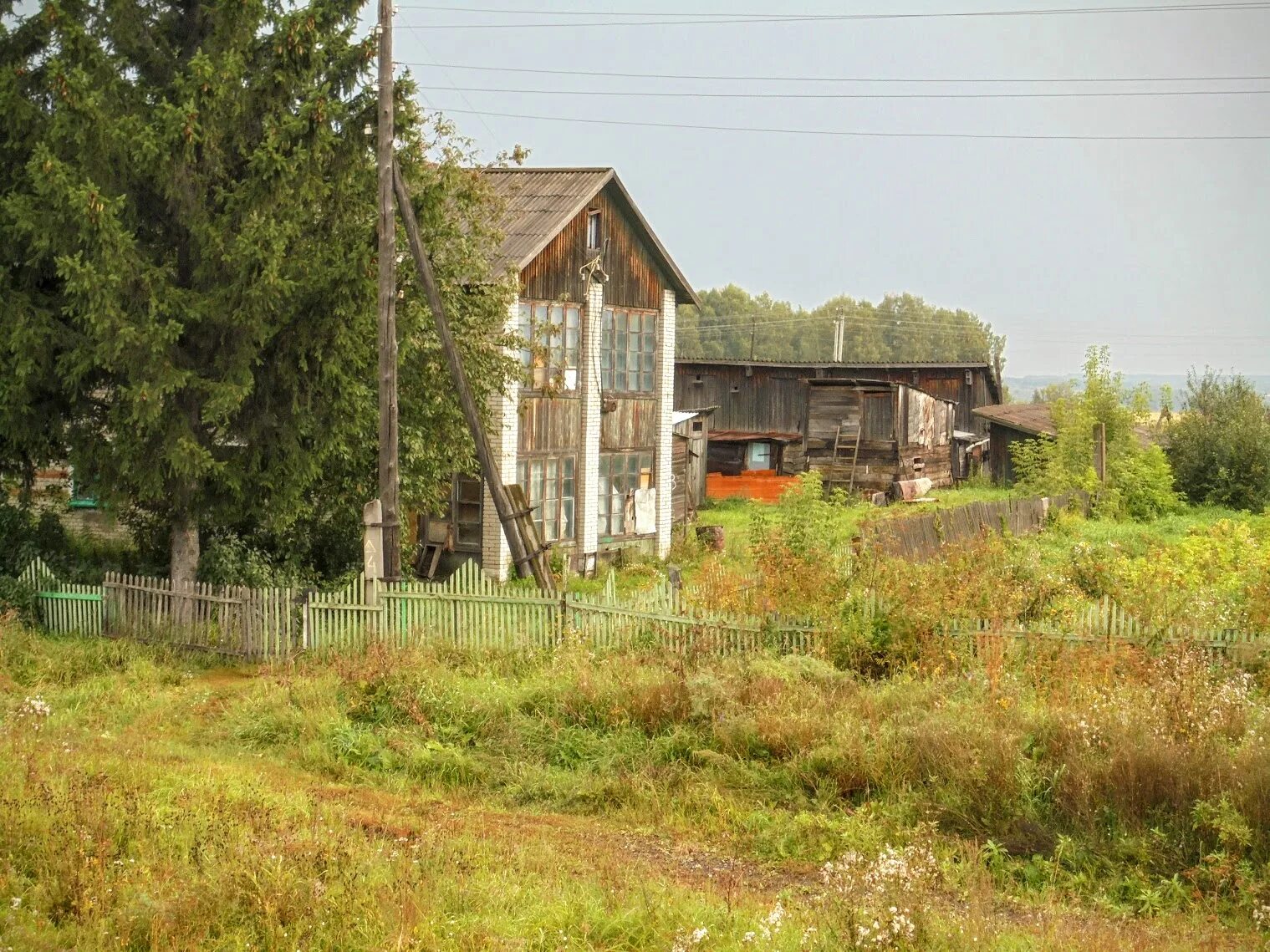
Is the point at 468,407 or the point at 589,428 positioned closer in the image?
the point at 468,407


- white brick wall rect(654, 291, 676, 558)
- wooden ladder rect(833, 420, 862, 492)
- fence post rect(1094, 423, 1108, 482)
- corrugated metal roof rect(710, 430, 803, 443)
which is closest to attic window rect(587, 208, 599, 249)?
white brick wall rect(654, 291, 676, 558)

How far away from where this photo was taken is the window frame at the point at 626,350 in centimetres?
2756

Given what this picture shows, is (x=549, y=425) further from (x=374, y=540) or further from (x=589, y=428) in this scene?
(x=374, y=540)

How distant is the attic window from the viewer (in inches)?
A: 1048

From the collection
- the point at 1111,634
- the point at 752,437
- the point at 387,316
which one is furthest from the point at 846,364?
the point at 1111,634

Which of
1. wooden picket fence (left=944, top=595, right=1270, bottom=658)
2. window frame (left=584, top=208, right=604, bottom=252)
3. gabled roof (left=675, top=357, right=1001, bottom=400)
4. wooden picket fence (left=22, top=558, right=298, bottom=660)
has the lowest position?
wooden picket fence (left=22, top=558, right=298, bottom=660)

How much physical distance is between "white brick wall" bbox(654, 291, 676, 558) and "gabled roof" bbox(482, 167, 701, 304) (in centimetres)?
178

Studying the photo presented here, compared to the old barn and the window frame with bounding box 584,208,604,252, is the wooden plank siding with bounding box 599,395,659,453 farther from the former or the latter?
the old barn

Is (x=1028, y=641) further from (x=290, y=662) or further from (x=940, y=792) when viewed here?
(x=290, y=662)

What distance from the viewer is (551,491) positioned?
2577 centimetres

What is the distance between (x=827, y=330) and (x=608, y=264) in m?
114

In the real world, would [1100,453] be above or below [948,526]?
above

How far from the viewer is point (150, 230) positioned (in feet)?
56.1

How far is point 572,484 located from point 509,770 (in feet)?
49.9
